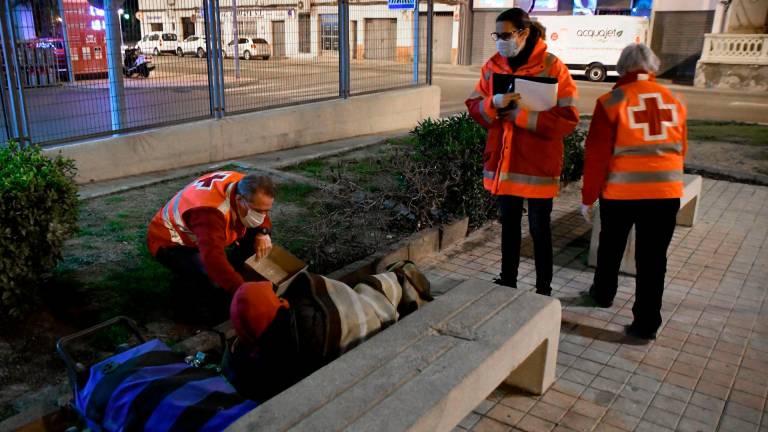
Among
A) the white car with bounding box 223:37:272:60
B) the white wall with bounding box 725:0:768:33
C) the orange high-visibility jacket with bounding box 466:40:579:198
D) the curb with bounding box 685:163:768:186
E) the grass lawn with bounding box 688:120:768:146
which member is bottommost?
the curb with bounding box 685:163:768:186

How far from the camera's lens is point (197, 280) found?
3.95 m

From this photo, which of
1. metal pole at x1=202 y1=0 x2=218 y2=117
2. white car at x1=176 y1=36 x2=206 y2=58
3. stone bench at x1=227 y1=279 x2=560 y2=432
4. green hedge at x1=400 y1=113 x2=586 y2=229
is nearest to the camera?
stone bench at x1=227 y1=279 x2=560 y2=432

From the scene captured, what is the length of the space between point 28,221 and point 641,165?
3.47m

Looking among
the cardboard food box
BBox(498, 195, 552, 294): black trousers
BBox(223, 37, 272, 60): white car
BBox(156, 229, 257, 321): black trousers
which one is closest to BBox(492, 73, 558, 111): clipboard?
BBox(498, 195, 552, 294): black trousers

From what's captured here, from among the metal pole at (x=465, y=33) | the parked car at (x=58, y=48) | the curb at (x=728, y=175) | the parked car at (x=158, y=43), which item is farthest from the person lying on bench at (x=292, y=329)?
the metal pole at (x=465, y=33)

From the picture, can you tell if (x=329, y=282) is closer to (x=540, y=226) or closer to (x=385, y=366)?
(x=385, y=366)

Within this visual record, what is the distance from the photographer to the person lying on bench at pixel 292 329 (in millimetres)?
2652

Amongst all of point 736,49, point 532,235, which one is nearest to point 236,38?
point 532,235

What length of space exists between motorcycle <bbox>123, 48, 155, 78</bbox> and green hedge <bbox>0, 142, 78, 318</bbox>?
13.6 feet

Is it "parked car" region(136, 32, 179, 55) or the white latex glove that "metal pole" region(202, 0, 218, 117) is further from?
the white latex glove

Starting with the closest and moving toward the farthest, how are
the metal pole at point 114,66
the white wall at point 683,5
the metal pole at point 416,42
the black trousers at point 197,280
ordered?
1. the black trousers at point 197,280
2. the metal pole at point 114,66
3. the metal pole at point 416,42
4. the white wall at point 683,5

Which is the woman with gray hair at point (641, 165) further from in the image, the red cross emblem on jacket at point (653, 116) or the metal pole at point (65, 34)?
the metal pole at point (65, 34)

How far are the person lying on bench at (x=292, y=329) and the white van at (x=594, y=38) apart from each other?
2338cm

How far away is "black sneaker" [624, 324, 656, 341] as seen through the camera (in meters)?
4.04
